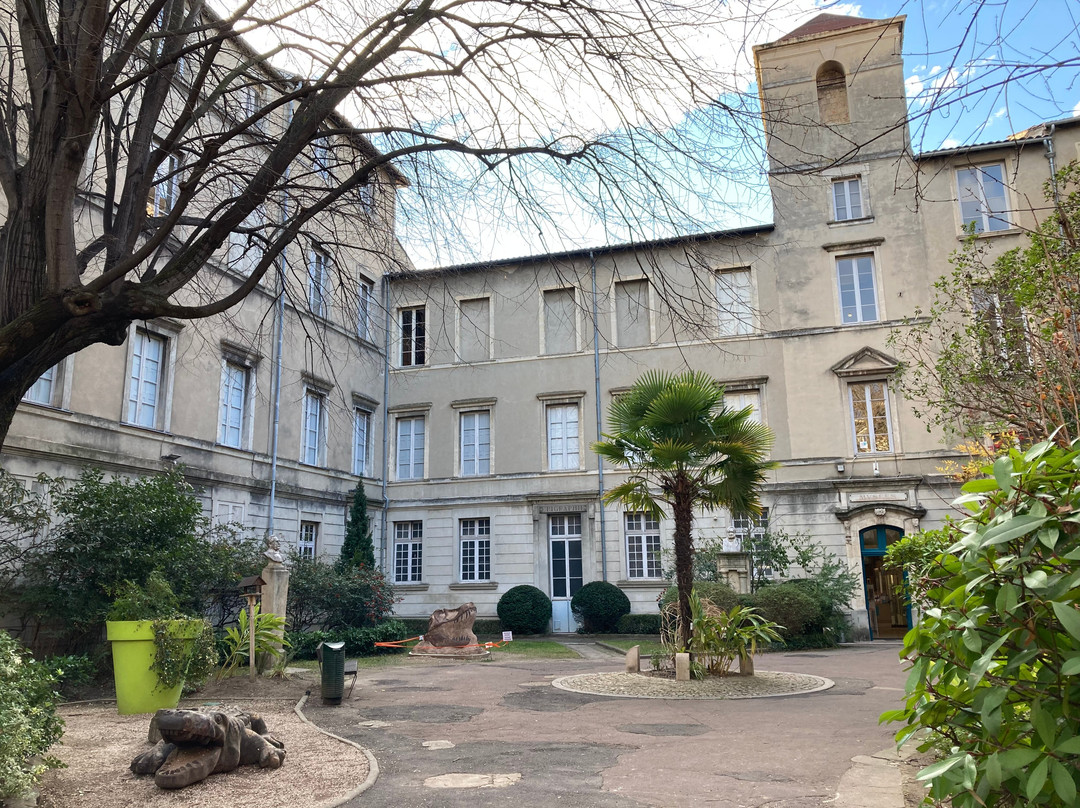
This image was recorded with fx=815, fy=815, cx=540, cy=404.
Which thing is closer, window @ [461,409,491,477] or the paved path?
the paved path

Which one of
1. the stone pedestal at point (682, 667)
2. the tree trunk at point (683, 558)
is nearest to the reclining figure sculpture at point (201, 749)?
the stone pedestal at point (682, 667)

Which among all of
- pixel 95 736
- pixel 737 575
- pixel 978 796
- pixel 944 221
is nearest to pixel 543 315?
pixel 737 575

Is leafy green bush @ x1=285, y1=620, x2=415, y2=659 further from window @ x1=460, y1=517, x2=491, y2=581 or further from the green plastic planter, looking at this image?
the green plastic planter

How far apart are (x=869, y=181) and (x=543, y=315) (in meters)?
10.4

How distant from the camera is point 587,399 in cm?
2520

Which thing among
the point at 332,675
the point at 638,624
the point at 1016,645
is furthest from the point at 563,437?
the point at 1016,645

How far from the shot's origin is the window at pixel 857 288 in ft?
75.9

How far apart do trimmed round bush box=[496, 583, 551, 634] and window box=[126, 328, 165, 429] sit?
1095 centimetres

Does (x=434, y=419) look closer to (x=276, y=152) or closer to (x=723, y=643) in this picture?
(x=723, y=643)

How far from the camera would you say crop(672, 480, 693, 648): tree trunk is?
12.3 m

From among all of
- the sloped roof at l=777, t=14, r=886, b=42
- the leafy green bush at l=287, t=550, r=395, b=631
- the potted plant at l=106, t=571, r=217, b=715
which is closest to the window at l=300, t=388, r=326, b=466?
the leafy green bush at l=287, t=550, r=395, b=631

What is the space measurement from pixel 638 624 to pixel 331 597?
8.61 m

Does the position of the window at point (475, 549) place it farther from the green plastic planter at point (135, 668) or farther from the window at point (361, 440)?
the green plastic planter at point (135, 668)

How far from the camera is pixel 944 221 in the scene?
2272cm
